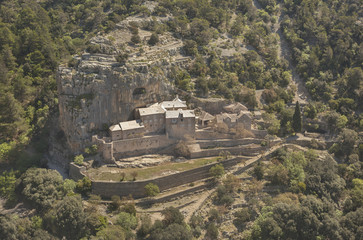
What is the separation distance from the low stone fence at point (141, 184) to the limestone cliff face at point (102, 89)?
717 centimetres

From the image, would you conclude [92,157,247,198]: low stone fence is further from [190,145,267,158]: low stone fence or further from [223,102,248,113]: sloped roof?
[223,102,248,113]: sloped roof

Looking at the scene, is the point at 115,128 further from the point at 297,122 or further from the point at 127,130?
the point at 297,122

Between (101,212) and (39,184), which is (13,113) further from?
(101,212)

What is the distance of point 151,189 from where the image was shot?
4047 cm

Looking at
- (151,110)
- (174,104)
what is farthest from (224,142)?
(151,110)

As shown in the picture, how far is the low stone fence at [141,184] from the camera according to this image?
40562 millimetres

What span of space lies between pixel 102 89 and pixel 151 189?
15.9 m

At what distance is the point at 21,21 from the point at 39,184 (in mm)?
40036

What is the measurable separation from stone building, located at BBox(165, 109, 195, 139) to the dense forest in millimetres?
7821

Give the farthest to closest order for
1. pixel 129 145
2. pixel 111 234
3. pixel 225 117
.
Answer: pixel 225 117, pixel 129 145, pixel 111 234

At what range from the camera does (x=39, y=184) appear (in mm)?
39250

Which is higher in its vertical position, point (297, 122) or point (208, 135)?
point (297, 122)

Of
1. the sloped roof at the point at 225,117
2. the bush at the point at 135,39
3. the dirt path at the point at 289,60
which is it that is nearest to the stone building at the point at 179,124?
the sloped roof at the point at 225,117

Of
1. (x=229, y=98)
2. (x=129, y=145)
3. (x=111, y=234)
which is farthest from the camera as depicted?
(x=229, y=98)
